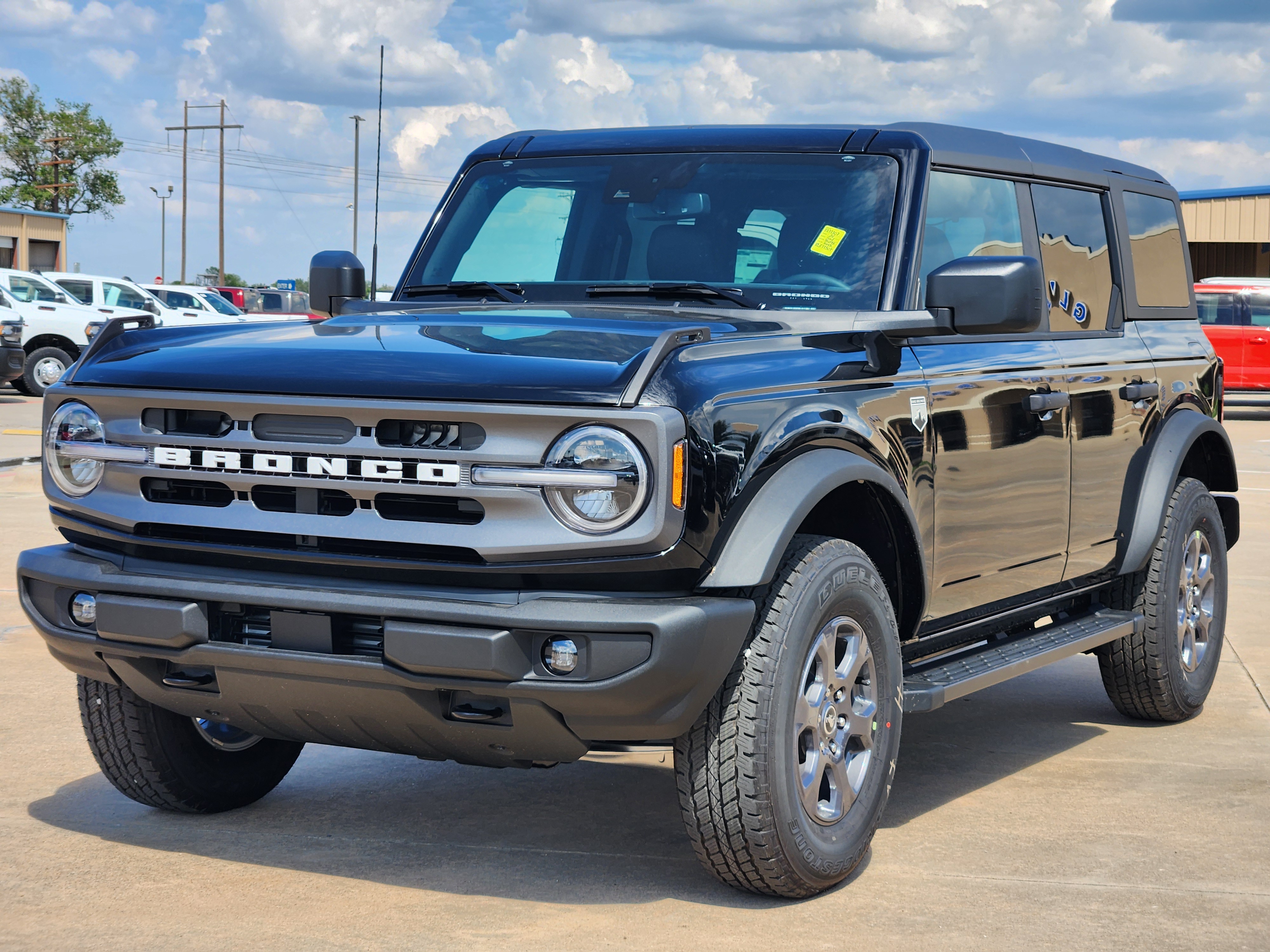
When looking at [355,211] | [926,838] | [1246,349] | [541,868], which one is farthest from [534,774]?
[1246,349]

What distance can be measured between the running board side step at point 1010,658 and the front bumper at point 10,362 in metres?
18.3

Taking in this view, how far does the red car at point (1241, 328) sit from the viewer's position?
23.7 meters

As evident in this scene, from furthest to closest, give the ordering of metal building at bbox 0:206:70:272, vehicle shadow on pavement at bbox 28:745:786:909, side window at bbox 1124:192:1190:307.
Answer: metal building at bbox 0:206:70:272 < side window at bbox 1124:192:1190:307 < vehicle shadow on pavement at bbox 28:745:786:909

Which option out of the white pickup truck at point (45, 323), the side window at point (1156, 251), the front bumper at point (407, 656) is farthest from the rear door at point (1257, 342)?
the front bumper at point (407, 656)

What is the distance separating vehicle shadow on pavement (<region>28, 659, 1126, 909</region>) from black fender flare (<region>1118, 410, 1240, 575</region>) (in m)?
0.77

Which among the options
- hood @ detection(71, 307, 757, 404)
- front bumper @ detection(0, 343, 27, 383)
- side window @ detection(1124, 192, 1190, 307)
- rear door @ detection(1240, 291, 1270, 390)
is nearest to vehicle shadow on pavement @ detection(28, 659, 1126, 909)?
hood @ detection(71, 307, 757, 404)

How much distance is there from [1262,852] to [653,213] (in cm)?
259

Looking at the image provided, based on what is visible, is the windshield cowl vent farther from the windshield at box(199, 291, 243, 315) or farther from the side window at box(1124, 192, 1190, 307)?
the windshield at box(199, 291, 243, 315)

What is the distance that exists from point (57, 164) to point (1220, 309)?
2332 inches

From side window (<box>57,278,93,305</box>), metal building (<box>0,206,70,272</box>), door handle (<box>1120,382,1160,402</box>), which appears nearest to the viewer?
door handle (<box>1120,382,1160,402</box>)

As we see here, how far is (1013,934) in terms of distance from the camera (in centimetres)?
373

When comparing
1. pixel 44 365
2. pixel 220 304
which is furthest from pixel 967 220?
pixel 220 304

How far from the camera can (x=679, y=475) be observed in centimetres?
342

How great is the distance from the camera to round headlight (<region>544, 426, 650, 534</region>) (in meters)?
3.37
